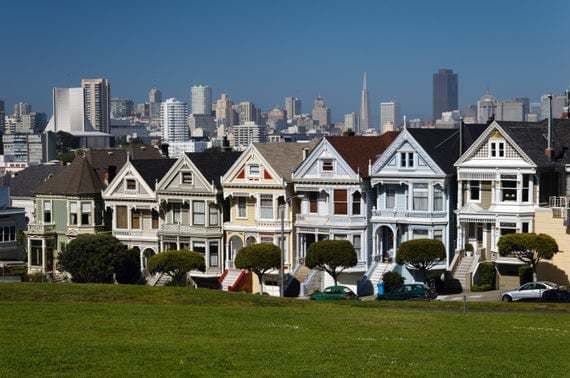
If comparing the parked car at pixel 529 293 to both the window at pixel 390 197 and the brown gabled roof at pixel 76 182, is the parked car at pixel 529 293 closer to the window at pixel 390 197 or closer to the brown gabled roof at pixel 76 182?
the window at pixel 390 197

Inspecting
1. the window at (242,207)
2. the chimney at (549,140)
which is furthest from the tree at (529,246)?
the window at (242,207)

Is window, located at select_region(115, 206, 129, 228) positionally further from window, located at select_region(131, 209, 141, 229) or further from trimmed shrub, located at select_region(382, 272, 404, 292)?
trimmed shrub, located at select_region(382, 272, 404, 292)

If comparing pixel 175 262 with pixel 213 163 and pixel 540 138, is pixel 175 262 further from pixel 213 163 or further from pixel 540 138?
pixel 540 138

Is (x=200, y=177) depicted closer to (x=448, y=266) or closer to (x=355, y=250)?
(x=355, y=250)

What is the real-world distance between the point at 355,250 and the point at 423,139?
21.9 feet

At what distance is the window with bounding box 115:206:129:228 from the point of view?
6425 centimetres

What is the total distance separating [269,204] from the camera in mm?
59688

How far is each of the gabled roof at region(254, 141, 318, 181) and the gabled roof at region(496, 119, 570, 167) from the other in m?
12.2

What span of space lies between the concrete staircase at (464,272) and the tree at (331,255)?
5.11 m

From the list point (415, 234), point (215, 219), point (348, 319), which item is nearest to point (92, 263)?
point (215, 219)

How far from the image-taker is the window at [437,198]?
2199 inches

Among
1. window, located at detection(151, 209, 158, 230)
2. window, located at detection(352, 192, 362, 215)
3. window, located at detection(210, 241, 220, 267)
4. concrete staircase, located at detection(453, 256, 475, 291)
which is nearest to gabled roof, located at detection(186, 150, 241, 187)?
window, located at detection(210, 241, 220, 267)

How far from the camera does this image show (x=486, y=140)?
54.1 meters

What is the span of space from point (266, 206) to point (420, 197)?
340 inches
